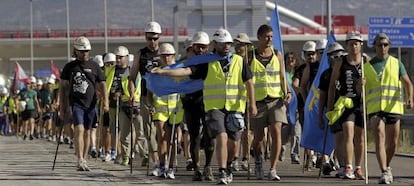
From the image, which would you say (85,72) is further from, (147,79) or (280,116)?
(280,116)

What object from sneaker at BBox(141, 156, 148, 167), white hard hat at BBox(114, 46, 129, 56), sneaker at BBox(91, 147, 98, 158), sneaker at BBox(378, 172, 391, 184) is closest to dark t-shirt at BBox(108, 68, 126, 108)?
white hard hat at BBox(114, 46, 129, 56)

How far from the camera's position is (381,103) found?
46.0ft

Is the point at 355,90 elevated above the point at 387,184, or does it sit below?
above

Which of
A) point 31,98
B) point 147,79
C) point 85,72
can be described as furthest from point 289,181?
point 31,98

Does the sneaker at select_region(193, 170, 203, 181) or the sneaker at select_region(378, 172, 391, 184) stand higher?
the sneaker at select_region(378, 172, 391, 184)

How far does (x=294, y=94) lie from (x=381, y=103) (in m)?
3.32

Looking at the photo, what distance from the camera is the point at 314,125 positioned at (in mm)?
16672

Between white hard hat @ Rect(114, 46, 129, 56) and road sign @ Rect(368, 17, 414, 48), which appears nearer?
white hard hat @ Rect(114, 46, 129, 56)

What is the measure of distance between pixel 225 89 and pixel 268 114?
112cm

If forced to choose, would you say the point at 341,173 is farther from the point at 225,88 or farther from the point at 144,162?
the point at 144,162

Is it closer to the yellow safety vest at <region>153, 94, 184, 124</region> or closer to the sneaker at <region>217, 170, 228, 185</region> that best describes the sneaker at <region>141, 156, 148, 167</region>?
the yellow safety vest at <region>153, 94, 184, 124</region>

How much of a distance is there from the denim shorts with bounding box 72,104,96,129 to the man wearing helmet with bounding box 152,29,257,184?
2.59 m

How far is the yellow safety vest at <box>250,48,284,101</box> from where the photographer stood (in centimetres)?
1511

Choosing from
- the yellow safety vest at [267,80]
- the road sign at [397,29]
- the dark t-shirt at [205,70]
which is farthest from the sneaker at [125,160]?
the road sign at [397,29]
